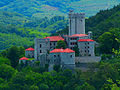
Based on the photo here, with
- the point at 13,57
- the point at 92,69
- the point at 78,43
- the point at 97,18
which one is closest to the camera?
the point at 92,69

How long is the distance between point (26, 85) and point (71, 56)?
10.7m

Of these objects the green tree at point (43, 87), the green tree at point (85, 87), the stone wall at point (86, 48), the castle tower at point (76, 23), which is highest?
the castle tower at point (76, 23)

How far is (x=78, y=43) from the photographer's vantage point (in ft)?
227

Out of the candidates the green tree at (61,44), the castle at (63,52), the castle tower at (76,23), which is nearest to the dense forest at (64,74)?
the castle at (63,52)

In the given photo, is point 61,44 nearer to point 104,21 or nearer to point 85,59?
point 85,59

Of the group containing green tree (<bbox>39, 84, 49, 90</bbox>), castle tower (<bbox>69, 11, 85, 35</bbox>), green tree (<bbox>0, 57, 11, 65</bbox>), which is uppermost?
castle tower (<bbox>69, 11, 85, 35</bbox>)

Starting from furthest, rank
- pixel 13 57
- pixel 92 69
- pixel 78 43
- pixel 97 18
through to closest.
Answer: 1. pixel 97 18
2. pixel 13 57
3. pixel 78 43
4. pixel 92 69

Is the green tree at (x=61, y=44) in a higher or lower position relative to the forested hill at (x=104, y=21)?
lower

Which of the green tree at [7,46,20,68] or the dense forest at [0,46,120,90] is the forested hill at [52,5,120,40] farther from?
the dense forest at [0,46,120,90]

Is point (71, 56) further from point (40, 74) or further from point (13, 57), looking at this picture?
point (13, 57)

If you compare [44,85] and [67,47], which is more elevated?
[67,47]

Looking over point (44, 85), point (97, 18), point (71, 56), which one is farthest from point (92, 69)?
point (97, 18)

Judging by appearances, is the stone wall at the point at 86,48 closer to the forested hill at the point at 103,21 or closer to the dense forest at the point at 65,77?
the dense forest at the point at 65,77

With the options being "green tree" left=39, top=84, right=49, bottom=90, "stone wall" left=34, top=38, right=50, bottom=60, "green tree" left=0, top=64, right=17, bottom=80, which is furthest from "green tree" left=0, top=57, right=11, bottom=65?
"green tree" left=39, top=84, right=49, bottom=90
